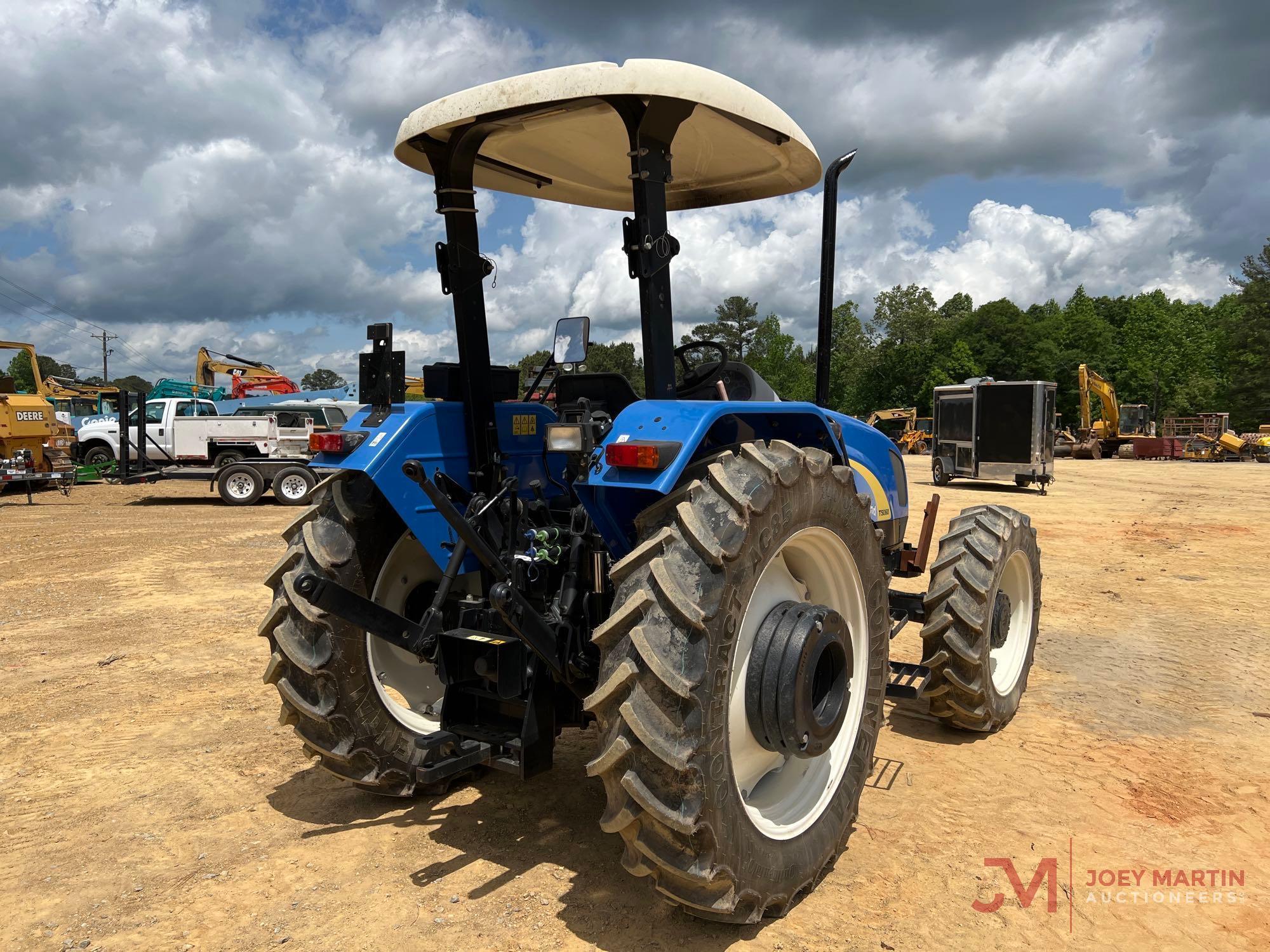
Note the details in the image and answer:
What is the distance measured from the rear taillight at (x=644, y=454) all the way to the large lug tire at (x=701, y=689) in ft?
0.41

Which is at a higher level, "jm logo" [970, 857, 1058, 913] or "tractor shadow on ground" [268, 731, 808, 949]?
"tractor shadow on ground" [268, 731, 808, 949]

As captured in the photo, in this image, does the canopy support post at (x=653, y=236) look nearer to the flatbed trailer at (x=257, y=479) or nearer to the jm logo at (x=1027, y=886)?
the jm logo at (x=1027, y=886)

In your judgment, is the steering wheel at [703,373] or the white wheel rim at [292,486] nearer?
the steering wheel at [703,373]

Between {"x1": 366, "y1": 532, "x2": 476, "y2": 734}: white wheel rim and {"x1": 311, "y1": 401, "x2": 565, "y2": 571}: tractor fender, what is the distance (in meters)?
0.32

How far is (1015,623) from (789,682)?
3154 millimetres

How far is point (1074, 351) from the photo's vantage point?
62.3 meters

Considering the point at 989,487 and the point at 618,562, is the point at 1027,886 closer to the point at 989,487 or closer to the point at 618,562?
the point at 618,562

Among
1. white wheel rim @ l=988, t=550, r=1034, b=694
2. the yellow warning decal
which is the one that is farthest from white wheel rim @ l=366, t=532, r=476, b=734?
white wheel rim @ l=988, t=550, r=1034, b=694

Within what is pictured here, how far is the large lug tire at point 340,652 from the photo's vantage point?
3.46m

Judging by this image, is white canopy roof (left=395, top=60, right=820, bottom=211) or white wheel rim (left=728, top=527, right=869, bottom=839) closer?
white canopy roof (left=395, top=60, right=820, bottom=211)

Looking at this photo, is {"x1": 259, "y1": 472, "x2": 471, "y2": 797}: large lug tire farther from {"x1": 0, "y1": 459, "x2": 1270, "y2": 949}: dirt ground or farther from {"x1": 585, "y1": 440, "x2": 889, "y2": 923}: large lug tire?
{"x1": 585, "y1": 440, "x2": 889, "y2": 923}: large lug tire

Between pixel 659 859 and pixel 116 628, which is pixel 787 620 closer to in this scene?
pixel 659 859

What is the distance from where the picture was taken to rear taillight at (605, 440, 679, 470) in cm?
275

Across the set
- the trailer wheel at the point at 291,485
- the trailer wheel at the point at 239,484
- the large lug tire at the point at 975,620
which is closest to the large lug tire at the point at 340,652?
the large lug tire at the point at 975,620
